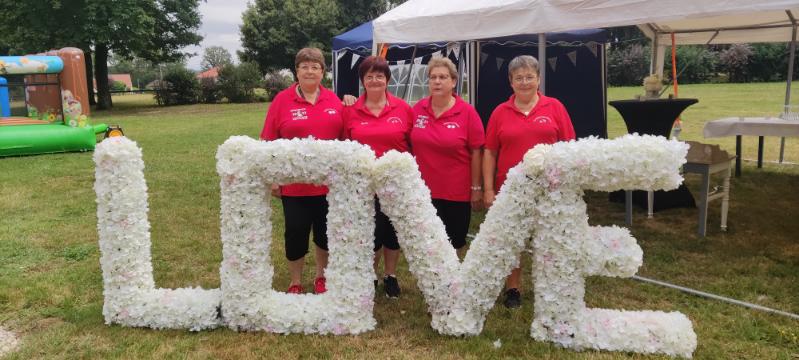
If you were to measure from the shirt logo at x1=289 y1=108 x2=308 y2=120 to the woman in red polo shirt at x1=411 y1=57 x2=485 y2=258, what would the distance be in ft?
2.21

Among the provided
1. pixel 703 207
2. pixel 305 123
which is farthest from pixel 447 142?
pixel 703 207

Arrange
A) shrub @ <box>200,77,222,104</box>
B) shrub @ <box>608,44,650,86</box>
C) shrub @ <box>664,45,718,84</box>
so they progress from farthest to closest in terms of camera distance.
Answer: shrub @ <box>608,44,650,86</box> → shrub @ <box>200,77,222,104</box> → shrub @ <box>664,45,718,84</box>

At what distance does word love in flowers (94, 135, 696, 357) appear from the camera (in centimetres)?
295

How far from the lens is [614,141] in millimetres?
2852

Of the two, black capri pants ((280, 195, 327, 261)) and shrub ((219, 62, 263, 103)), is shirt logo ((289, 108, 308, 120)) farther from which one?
shrub ((219, 62, 263, 103))

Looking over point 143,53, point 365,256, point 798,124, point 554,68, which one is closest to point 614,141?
point 365,256

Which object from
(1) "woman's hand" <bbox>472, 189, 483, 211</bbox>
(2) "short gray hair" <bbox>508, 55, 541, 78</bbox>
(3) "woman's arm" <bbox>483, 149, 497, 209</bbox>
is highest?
(2) "short gray hair" <bbox>508, 55, 541, 78</bbox>

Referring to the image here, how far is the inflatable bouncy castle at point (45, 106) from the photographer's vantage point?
11.0 m

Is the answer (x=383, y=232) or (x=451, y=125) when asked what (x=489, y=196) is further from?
(x=383, y=232)

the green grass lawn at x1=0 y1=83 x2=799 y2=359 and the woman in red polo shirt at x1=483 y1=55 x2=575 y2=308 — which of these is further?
the woman in red polo shirt at x1=483 y1=55 x2=575 y2=308

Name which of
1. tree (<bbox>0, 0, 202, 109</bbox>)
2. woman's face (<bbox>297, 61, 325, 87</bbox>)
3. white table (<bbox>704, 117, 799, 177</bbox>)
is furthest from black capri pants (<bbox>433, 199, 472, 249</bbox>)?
tree (<bbox>0, 0, 202, 109</bbox>)

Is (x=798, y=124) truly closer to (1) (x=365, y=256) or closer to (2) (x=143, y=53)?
(1) (x=365, y=256)

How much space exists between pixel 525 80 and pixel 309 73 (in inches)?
50.9

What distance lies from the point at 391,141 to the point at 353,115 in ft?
1.00
